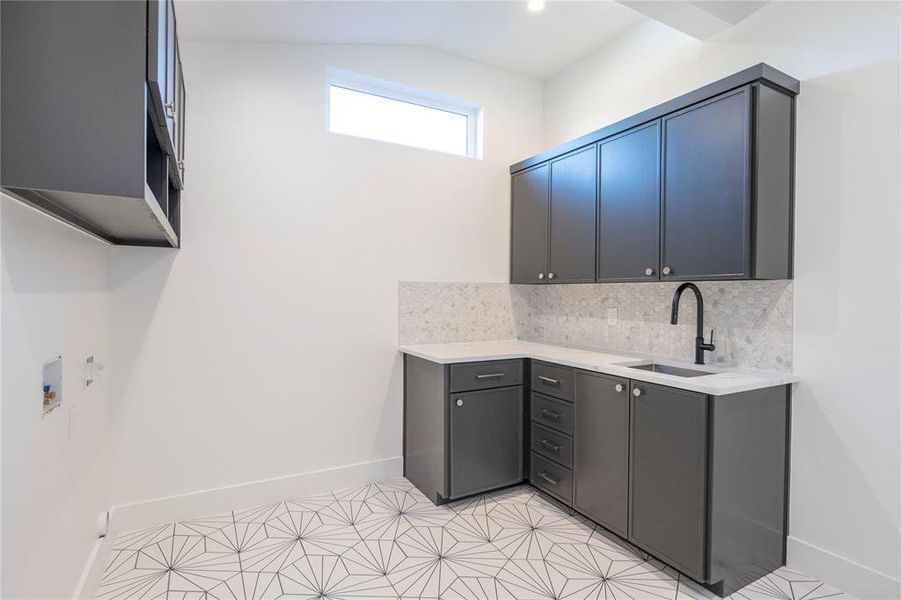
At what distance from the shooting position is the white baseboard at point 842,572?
186cm

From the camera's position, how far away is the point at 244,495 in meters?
2.70

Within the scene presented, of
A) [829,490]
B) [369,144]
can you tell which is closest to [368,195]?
[369,144]

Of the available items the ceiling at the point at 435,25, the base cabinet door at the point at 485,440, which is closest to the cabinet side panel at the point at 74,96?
the ceiling at the point at 435,25

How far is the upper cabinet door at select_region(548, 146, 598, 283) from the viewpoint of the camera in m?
2.79

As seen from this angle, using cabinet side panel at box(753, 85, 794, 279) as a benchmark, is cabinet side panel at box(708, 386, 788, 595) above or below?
below

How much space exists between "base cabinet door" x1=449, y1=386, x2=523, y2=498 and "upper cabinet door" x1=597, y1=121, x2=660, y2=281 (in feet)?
3.16

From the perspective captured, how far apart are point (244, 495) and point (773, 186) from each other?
3.12 m

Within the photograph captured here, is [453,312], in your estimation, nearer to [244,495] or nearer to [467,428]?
[467,428]

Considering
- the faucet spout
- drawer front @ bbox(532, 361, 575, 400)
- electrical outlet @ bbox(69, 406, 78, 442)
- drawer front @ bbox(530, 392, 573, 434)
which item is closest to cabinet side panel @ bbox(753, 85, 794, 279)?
the faucet spout

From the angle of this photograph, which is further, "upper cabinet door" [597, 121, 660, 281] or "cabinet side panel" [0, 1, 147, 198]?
"upper cabinet door" [597, 121, 660, 281]

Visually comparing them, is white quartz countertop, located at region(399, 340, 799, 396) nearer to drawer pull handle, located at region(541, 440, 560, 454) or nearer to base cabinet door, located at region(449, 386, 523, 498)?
base cabinet door, located at region(449, 386, 523, 498)

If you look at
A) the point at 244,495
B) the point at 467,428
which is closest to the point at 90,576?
the point at 244,495

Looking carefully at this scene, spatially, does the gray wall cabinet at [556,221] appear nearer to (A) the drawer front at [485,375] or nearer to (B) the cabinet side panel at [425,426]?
(A) the drawer front at [485,375]

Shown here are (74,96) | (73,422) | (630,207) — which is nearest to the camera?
(74,96)
